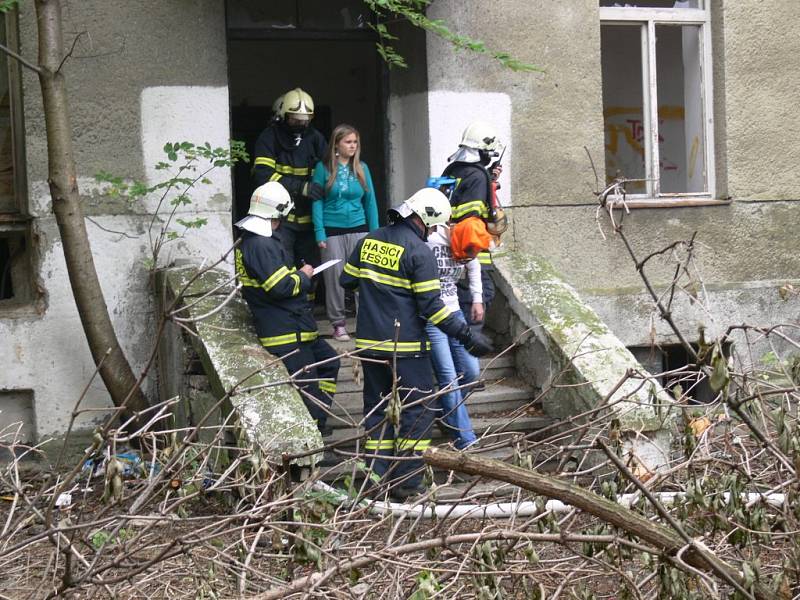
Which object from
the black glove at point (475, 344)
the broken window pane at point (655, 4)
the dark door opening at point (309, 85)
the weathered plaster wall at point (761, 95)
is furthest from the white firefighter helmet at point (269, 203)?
the weathered plaster wall at point (761, 95)

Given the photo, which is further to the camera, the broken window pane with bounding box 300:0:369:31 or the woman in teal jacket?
the broken window pane with bounding box 300:0:369:31

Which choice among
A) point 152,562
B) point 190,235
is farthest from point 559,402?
point 152,562

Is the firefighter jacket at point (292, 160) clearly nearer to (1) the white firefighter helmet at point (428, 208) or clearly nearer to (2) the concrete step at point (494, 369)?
(2) the concrete step at point (494, 369)

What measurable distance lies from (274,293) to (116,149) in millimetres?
2096

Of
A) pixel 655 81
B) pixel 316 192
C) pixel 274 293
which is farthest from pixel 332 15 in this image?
pixel 274 293

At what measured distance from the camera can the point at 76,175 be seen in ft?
26.1

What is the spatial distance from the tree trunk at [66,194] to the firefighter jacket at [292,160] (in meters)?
1.27

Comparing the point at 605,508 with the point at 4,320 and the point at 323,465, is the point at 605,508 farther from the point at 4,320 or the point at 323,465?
the point at 4,320

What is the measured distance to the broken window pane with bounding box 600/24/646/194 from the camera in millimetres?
11266

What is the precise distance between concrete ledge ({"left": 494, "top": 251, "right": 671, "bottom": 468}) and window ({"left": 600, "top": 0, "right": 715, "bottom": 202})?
3.54 ft

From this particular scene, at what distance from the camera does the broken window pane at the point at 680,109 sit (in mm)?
9742

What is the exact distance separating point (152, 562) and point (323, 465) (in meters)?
3.54

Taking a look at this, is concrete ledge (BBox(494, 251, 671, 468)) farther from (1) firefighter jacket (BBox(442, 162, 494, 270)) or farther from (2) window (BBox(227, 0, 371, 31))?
(2) window (BBox(227, 0, 371, 31))

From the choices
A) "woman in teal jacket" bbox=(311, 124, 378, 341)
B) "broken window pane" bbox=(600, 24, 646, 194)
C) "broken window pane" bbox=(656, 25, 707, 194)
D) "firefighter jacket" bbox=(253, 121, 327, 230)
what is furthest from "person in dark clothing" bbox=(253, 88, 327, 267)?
"broken window pane" bbox=(600, 24, 646, 194)
